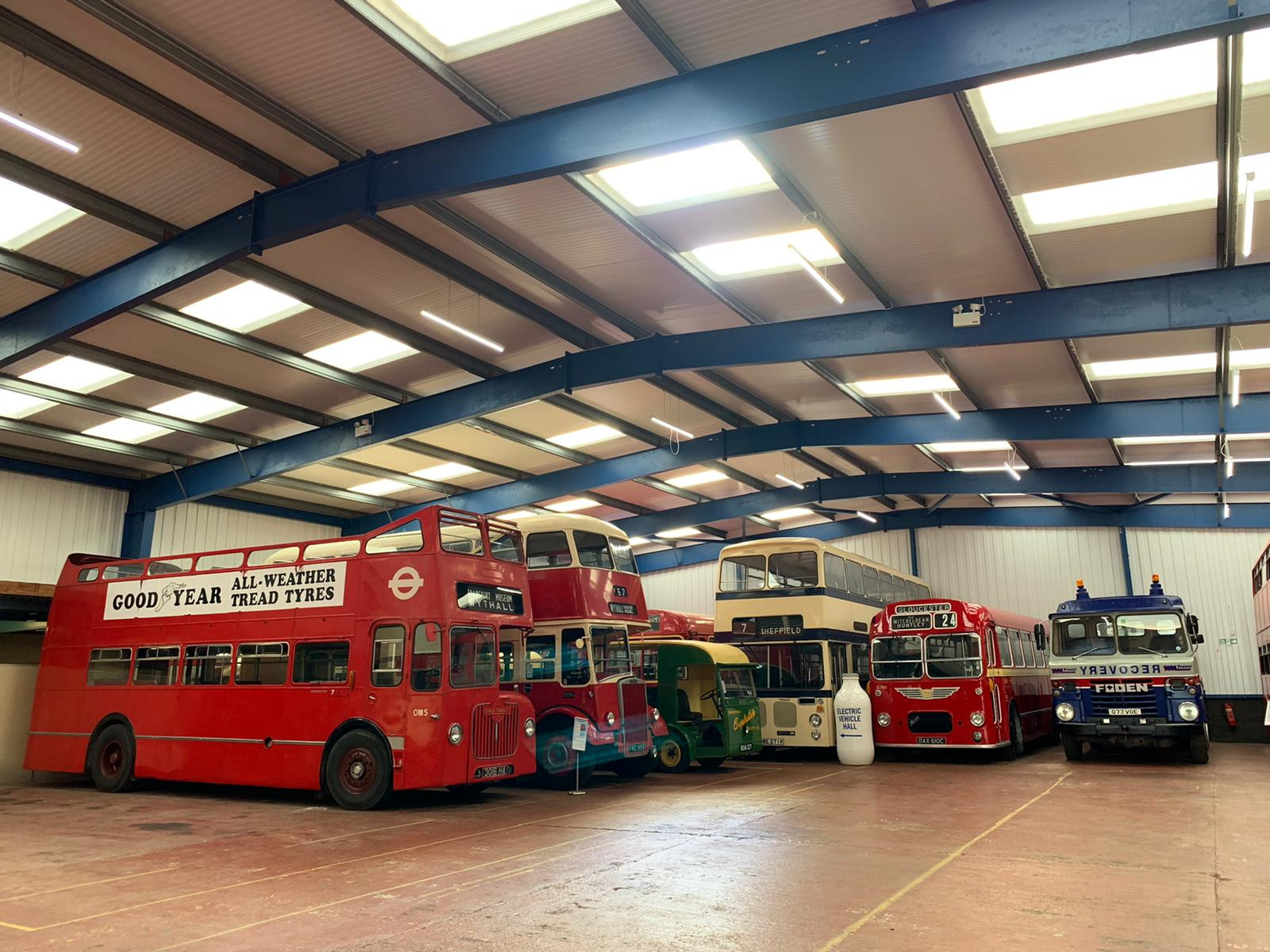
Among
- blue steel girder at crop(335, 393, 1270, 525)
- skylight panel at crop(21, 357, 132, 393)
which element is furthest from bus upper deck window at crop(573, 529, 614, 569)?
skylight panel at crop(21, 357, 132, 393)

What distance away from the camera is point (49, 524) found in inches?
749

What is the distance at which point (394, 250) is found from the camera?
467 inches

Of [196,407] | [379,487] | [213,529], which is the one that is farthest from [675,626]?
[213,529]

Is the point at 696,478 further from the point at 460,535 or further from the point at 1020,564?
the point at 460,535

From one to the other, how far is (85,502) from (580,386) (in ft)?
40.1

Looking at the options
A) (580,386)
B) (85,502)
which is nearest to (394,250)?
(580,386)

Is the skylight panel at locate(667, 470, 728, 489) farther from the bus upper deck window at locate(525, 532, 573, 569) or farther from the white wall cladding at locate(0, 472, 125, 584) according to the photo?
the white wall cladding at locate(0, 472, 125, 584)

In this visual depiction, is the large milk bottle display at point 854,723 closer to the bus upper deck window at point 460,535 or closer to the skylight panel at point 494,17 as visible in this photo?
the bus upper deck window at point 460,535

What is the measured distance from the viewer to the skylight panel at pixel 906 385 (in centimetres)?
1612

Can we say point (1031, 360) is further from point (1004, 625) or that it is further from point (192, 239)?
point (192, 239)

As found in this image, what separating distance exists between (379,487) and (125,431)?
6.22 m

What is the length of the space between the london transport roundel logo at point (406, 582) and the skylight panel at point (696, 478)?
511 inches

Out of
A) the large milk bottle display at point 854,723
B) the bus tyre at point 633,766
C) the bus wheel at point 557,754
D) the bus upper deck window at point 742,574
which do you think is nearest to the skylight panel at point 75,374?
the bus wheel at point 557,754

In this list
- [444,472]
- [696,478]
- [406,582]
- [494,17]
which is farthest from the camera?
[696,478]
